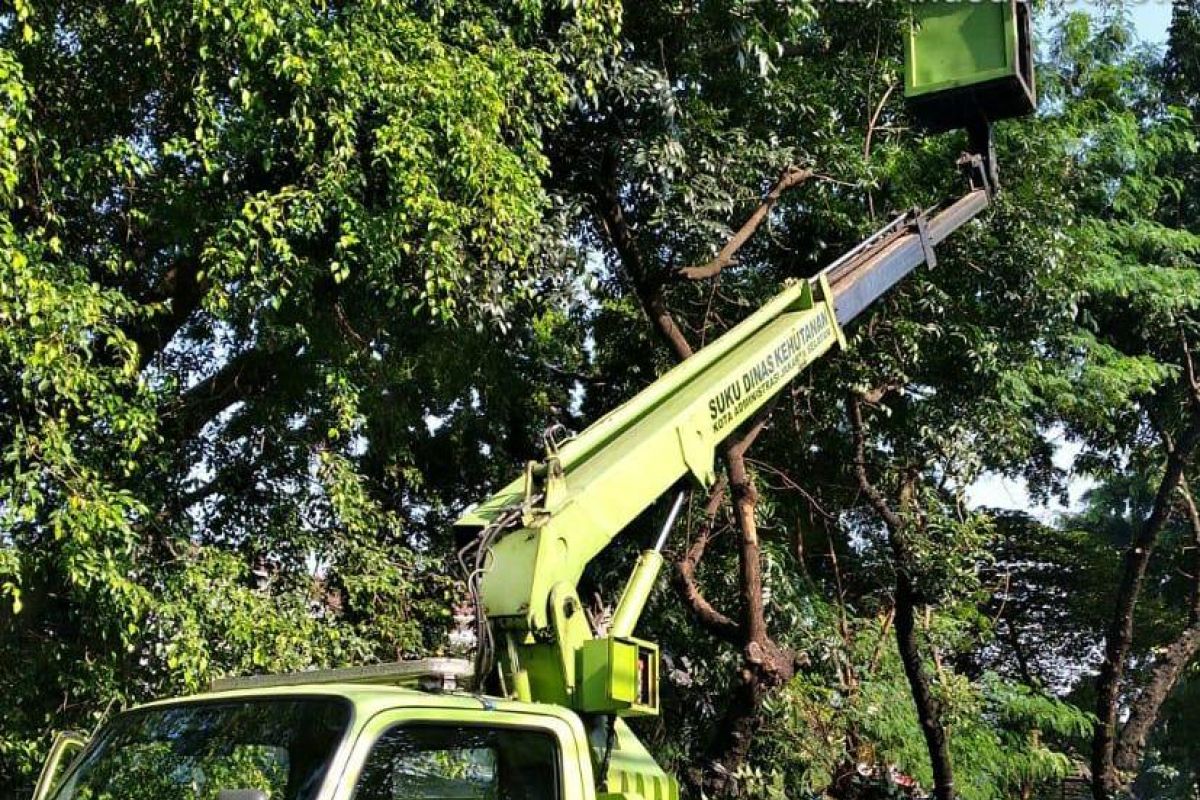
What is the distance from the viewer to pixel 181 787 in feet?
13.2

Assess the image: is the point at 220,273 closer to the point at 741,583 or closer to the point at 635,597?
the point at 635,597

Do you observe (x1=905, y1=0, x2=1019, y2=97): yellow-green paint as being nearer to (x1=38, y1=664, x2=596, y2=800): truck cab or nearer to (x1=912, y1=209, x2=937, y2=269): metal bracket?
(x1=912, y1=209, x2=937, y2=269): metal bracket

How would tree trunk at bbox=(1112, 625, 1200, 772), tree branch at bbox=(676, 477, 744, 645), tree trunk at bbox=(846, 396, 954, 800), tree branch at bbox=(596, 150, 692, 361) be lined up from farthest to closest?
tree trunk at bbox=(1112, 625, 1200, 772) → tree trunk at bbox=(846, 396, 954, 800) → tree branch at bbox=(596, 150, 692, 361) → tree branch at bbox=(676, 477, 744, 645)

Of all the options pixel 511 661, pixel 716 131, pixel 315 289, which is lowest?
pixel 511 661

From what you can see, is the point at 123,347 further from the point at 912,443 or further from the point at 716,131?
the point at 912,443

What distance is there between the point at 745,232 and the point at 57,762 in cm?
726

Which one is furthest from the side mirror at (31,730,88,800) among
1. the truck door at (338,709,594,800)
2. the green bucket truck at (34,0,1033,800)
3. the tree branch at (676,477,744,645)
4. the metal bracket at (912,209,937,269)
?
the tree branch at (676,477,744,645)

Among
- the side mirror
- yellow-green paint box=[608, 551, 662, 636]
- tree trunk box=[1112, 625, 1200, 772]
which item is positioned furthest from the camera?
tree trunk box=[1112, 625, 1200, 772]

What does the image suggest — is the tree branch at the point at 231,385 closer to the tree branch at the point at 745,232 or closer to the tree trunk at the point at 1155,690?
the tree branch at the point at 745,232

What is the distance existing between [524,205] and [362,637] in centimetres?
354

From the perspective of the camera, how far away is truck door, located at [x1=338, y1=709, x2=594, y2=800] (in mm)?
3826

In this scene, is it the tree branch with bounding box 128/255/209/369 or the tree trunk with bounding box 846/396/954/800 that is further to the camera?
the tree trunk with bounding box 846/396/954/800

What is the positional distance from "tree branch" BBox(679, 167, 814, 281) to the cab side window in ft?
22.1

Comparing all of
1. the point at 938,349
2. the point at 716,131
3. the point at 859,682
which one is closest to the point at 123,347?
the point at 716,131
